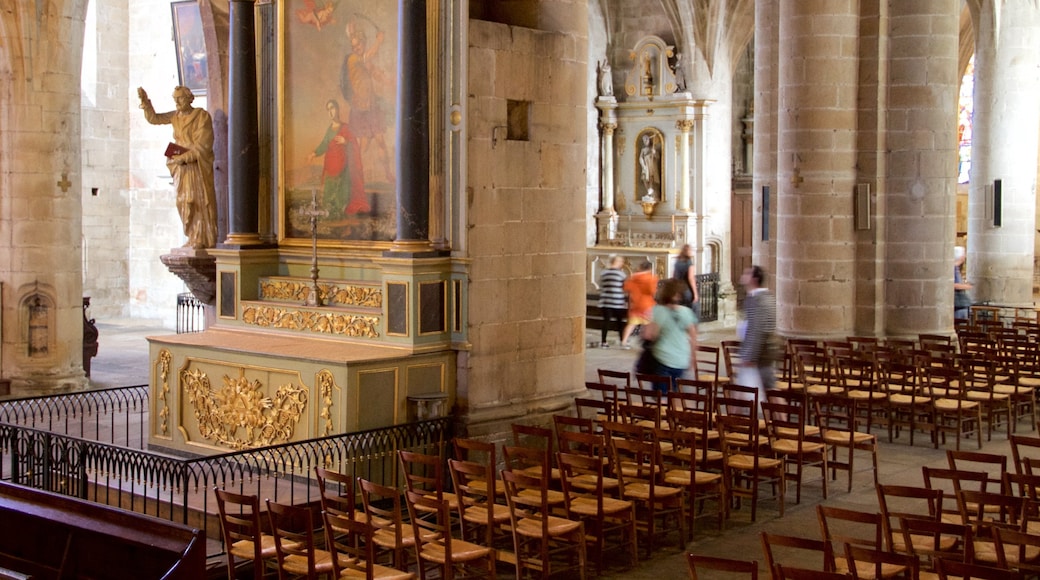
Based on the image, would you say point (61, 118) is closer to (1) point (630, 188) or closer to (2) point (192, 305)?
(2) point (192, 305)

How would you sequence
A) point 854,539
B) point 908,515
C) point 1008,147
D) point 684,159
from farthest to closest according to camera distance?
point 684,159
point 1008,147
point 908,515
point 854,539

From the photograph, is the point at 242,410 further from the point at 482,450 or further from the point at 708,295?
the point at 708,295

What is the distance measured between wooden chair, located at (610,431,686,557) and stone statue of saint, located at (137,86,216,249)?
6.75m

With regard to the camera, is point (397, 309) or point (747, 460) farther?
point (397, 309)

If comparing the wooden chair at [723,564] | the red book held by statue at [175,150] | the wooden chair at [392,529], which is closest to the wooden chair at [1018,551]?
the wooden chair at [723,564]

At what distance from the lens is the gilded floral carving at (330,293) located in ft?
38.8

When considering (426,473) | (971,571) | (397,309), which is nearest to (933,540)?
(971,571)

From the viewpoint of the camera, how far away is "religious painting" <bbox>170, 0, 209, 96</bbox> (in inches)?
880

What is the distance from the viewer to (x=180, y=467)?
10000mm

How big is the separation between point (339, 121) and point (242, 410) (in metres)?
2.98

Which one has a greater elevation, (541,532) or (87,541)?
(87,541)

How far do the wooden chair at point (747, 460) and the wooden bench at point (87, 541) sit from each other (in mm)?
5322

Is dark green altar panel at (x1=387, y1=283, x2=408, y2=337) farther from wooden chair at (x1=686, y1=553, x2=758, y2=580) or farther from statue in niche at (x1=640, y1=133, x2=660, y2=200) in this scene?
statue in niche at (x1=640, y1=133, x2=660, y2=200)

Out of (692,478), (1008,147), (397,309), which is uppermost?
(1008,147)
